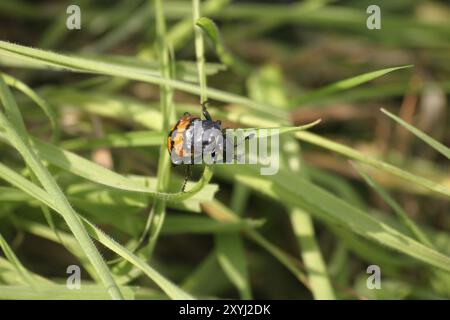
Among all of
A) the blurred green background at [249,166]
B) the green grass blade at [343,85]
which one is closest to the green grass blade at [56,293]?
the blurred green background at [249,166]

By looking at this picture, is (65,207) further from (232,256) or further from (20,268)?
(232,256)

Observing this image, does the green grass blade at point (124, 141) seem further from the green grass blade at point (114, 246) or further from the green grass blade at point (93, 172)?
the green grass blade at point (114, 246)

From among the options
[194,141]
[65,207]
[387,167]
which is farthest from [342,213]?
[65,207]

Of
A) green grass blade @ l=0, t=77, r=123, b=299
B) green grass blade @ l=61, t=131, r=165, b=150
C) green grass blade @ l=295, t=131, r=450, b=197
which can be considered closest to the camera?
green grass blade @ l=0, t=77, r=123, b=299

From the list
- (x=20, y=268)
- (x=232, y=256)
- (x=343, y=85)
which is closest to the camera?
(x=20, y=268)

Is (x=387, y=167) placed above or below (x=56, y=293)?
above

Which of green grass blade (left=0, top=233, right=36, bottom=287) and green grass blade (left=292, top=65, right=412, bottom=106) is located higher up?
green grass blade (left=292, top=65, right=412, bottom=106)

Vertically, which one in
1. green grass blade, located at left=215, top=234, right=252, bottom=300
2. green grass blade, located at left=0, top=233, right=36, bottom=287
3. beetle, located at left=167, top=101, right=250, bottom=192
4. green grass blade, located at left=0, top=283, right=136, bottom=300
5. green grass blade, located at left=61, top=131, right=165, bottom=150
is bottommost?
green grass blade, located at left=0, top=283, right=136, bottom=300

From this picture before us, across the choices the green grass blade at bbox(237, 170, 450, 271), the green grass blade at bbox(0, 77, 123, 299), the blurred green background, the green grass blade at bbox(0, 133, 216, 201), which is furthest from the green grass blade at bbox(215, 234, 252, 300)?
the green grass blade at bbox(0, 77, 123, 299)

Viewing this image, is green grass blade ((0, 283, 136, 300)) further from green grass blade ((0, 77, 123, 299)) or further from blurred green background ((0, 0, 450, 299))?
green grass blade ((0, 77, 123, 299))

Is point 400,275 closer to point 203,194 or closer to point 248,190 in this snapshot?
point 248,190
